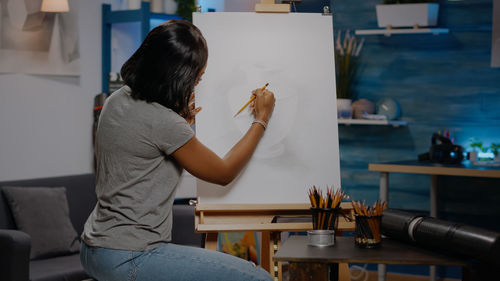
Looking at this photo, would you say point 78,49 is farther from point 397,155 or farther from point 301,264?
point 301,264

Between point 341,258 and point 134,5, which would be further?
point 134,5

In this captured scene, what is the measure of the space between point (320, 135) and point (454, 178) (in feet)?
6.68

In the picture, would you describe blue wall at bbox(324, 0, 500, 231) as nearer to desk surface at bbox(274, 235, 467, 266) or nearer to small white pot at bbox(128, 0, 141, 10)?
small white pot at bbox(128, 0, 141, 10)

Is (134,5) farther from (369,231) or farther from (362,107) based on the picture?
(369,231)

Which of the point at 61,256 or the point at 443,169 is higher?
the point at 443,169

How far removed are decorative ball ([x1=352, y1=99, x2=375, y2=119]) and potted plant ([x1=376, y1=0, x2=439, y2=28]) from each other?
1.73ft

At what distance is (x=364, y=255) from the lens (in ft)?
5.40

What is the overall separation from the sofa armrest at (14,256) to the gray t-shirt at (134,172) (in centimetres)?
117

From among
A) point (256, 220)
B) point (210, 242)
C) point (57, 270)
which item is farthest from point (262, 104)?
point (57, 270)

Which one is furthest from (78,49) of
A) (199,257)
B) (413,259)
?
(413,259)

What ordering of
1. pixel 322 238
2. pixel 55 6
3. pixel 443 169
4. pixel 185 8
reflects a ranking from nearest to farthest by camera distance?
pixel 322 238, pixel 443 169, pixel 55 6, pixel 185 8

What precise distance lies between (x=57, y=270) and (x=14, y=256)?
1.06 ft

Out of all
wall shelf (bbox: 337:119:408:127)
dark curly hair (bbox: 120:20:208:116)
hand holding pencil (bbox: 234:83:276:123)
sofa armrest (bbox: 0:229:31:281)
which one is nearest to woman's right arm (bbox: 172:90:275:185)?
hand holding pencil (bbox: 234:83:276:123)

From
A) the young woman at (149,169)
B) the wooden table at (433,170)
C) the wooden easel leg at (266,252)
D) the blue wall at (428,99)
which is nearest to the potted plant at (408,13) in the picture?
the blue wall at (428,99)
